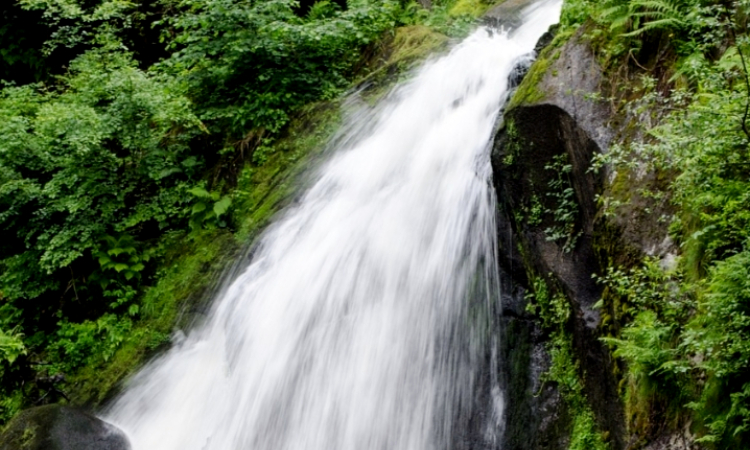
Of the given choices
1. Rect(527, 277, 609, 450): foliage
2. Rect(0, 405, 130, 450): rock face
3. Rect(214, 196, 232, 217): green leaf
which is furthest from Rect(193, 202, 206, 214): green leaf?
Rect(527, 277, 609, 450): foliage

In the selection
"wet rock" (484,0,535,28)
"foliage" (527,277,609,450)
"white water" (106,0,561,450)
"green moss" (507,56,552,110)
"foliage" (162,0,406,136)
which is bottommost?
"foliage" (527,277,609,450)

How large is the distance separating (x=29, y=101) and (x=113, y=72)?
2124 mm

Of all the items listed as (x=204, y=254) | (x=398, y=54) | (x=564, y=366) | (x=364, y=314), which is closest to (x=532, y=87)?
(x=564, y=366)

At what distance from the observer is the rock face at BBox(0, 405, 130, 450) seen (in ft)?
19.7

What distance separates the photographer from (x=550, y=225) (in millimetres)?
4883

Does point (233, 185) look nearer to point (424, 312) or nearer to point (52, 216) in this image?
point (52, 216)

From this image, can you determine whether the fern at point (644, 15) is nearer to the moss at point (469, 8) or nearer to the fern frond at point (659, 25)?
the fern frond at point (659, 25)

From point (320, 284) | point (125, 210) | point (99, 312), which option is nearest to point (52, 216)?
point (125, 210)

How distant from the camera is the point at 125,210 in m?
8.70

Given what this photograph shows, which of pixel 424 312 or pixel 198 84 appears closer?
pixel 424 312

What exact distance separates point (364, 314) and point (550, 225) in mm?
1772

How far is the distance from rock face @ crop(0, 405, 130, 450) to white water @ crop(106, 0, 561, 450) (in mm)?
294

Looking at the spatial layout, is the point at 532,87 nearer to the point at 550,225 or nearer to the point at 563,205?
the point at 563,205

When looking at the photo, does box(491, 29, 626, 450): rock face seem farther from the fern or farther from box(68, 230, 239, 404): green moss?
box(68, 230, 239, 404): green moss
